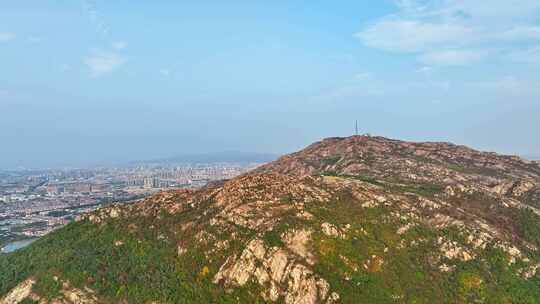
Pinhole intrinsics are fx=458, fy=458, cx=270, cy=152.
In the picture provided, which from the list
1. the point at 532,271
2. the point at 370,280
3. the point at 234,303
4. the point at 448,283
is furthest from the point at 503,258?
the point at 234,303

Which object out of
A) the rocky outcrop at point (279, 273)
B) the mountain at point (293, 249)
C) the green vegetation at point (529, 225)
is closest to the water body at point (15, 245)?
the mountain at point (293, 249)

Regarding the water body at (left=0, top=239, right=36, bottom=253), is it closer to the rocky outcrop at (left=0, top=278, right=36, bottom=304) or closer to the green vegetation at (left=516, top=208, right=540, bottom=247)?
the rocky outcrop at (left=0, top=278, right=36, bottom=304)

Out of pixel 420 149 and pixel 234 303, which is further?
pixel 420 149

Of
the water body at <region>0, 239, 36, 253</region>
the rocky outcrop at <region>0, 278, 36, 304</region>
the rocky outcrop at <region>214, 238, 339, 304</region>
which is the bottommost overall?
the water body at <region>0, 239, 36, 253</region>

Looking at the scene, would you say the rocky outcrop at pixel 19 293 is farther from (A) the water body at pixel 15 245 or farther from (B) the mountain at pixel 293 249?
(A) the water body at pixel 15 245

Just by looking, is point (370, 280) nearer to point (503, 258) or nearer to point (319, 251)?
point (319, 251)

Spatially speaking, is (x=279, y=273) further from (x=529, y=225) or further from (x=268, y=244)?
(x=529, y=225)

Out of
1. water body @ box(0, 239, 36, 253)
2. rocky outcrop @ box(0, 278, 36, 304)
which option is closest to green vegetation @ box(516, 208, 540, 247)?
rocky outcrop @ box(0, 278, 36, 304)

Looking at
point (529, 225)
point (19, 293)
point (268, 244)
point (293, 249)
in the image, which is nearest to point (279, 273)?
point (293, 249)
